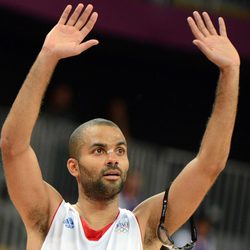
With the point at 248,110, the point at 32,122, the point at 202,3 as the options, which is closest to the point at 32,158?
the point at 32,122

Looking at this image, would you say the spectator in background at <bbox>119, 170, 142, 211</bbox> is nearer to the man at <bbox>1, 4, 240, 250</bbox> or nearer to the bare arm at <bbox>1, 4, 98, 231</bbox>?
the man at <bbox>1, 4, 240, 250</bbox>

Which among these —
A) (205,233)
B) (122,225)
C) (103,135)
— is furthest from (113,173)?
(205,233)

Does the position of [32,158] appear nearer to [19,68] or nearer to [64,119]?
[64,119]

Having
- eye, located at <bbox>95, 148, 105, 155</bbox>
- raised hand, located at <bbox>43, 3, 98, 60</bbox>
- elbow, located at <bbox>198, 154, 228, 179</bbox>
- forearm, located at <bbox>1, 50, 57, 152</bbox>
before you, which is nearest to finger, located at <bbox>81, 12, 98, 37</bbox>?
raised hand, located at <bbox>43, 3, 98, 60</bbox>

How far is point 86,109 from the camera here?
1727 cm

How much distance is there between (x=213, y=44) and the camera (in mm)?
6516

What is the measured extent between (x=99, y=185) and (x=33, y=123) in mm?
730

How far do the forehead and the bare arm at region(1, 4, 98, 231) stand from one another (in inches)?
19.7

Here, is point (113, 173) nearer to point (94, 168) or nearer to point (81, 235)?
point (94, 168)

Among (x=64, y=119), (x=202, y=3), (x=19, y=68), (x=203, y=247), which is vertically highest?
(x=202, y=3)

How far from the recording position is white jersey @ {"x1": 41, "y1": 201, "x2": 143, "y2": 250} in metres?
6.46

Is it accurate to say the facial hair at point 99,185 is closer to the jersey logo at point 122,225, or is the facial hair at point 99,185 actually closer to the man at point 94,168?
the man at point 94,168

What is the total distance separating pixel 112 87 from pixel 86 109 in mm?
896

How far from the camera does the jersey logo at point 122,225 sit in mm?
6617
